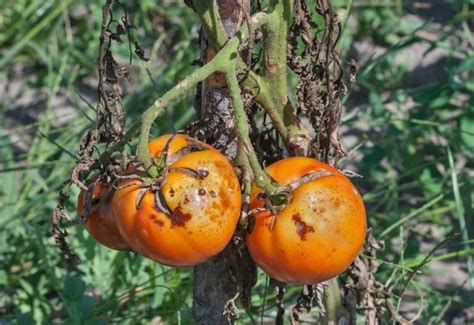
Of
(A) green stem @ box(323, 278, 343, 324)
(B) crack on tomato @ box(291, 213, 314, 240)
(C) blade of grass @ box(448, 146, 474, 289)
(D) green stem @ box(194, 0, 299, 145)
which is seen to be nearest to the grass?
(C) blade of grass @ box(448, 146, 474, 289)

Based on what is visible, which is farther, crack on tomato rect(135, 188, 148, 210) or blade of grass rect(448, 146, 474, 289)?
blade of grass rect(448, 146, 474, 289)

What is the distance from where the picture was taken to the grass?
2.21 m

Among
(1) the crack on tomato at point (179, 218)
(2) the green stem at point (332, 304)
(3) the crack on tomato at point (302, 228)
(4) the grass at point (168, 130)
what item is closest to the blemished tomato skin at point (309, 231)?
(3) the crack on tomato at point (302, 228)

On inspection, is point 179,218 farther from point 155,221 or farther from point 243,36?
point 243,36

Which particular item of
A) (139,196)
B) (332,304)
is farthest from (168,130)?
(139,196)

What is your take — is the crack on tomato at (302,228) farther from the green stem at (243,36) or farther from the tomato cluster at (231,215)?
the green stem at (243,36)

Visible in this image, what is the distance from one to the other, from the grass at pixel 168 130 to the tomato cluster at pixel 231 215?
1.63 ft

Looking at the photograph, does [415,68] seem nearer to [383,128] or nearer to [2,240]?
[383,128]

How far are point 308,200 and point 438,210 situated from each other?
1273 mm

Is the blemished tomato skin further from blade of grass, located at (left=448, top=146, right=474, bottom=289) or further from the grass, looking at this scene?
blade of grass, located at (left=448, top=146, right=474, bottom=289)

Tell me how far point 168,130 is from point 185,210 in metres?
1.26

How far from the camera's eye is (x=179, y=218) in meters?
1.25

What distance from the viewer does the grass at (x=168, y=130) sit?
221 centimetres

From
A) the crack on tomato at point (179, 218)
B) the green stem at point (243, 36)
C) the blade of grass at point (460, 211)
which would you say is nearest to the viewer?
the crack on tomato at point (179, 218)
